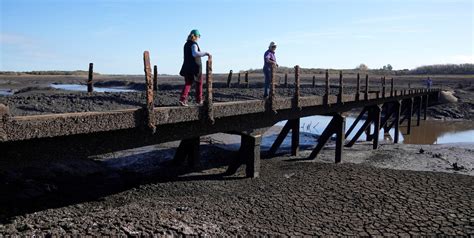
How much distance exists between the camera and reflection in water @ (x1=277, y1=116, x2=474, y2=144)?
21094 millimetres

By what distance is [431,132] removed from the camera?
24.1 m

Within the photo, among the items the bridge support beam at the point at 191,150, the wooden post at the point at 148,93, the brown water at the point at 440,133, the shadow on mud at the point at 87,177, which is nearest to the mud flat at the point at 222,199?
the shadow on mud at the point at 87,177

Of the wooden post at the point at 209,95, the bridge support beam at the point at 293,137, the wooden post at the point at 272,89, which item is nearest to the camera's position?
the wooden post at the point at 209,95

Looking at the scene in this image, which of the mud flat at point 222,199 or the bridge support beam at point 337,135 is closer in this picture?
the mud flat at point 222,199

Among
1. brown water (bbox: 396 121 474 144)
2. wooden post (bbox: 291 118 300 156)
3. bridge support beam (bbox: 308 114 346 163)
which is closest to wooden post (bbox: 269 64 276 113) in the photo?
wooden post (bbox: 291 118 300 156)

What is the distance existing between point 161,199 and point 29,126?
11.9ft

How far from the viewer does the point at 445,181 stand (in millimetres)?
9141

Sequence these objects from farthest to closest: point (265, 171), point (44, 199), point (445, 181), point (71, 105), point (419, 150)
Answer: point (419, 150), point (71, 105), point (265, 171), point (445, 181), point (44, 199)

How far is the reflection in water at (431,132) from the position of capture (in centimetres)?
2109

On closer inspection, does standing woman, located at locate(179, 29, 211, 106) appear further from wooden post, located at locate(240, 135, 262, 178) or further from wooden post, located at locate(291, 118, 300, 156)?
wooden post, located at locate(291, 118, 300, 156)

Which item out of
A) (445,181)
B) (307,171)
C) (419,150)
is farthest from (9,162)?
(419,150)

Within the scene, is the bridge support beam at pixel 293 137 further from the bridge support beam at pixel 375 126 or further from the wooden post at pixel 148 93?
the wooden post at pixel 148 93

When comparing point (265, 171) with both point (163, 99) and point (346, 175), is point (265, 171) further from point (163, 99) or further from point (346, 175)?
point (163, 99)

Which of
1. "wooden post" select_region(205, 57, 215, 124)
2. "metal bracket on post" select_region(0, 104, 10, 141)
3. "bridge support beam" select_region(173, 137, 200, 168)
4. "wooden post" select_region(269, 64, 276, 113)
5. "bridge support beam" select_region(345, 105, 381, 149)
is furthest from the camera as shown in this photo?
"bridge support beam" select_region(345, 105, 381, 149)
